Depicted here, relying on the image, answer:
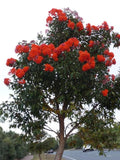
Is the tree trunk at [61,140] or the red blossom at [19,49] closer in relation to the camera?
the red blossom at [19,49]

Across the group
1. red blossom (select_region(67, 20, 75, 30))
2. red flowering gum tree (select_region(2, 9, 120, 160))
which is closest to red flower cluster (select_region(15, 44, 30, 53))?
red flowering gum tree (select_region(2, 9, 120, 160))

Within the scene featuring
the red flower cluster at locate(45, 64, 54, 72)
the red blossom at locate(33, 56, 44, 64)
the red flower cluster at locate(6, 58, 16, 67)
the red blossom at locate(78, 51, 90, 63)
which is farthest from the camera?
the red flower cluster at locate(6, 58, 16, 67)

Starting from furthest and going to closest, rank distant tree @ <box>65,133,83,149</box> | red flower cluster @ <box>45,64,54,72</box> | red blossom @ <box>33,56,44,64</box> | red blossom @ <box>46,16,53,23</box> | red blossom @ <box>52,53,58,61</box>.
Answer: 1. red blossom @ <box>46,16,53,23</box>
2. distant tree @ <box>65,133,83,149</box>
3. red blossom @ <box>52,53,58,61</box>
4. red blossom @ <box>33,56,44,64</box>
5. red flower cluster @ <box>45,64,54,72</box>

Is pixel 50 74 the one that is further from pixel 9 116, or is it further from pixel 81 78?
pixel 9 116

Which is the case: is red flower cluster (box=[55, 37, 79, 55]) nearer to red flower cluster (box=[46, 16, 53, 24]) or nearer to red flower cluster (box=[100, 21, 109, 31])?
red flower cluster (box=[46, 16, 53, 24])

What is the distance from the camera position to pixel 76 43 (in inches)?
342

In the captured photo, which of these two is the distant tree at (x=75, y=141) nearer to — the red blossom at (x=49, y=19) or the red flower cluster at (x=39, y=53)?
the red flower cluster at (x=39, y=53)

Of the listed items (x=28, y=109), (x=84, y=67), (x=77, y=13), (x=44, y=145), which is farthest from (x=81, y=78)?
(x=44, y=145)

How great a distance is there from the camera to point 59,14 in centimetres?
953

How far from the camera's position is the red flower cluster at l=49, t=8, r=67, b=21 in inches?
371

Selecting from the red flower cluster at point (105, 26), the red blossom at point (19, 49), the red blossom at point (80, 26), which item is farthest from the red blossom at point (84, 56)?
the red flower cluster at point (105, 26)

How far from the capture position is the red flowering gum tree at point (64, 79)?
8438 millimetres

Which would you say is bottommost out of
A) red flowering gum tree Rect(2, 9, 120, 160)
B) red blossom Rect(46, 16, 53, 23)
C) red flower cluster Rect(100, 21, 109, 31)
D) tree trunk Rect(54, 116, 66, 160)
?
tree trunk Rect(54, 116, 66, 160)

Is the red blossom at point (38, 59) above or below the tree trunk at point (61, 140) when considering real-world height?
above
